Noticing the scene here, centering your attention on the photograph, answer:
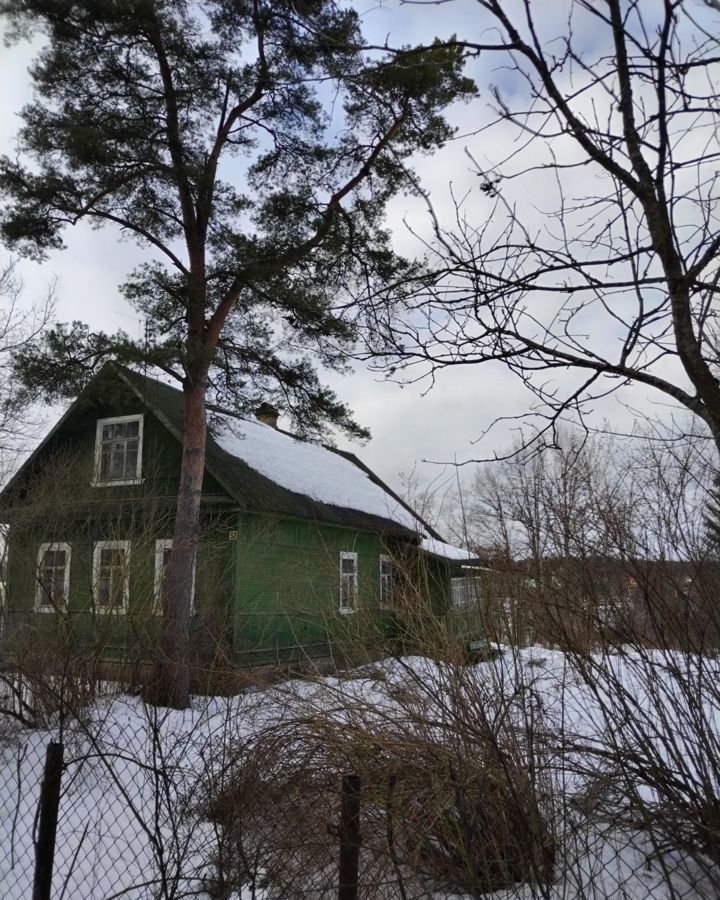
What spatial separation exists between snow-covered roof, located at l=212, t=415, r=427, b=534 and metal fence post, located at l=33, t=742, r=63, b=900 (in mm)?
9277

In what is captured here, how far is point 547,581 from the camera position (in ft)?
9.66

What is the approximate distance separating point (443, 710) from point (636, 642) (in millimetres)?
1005

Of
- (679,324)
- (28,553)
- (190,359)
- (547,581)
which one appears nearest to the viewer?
(679,324)

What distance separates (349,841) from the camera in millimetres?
2691

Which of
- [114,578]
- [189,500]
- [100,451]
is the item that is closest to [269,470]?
[100,451]

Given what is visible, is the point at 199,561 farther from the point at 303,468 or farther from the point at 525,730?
the point at 525,730

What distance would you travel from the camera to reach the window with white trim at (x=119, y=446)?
14492mm

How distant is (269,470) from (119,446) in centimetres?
323

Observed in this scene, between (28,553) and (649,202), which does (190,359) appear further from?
(649,202)

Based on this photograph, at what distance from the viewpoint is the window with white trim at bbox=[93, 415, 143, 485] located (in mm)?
14492

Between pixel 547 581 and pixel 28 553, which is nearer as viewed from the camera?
pixel 547 581

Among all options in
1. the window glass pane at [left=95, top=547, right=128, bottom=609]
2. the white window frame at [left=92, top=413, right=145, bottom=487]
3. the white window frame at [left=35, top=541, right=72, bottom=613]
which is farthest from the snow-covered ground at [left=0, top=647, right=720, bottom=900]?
the white window frame at [left=92, top=413, right=145, bottom=487]

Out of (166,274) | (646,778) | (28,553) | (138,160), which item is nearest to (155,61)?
(138,160)

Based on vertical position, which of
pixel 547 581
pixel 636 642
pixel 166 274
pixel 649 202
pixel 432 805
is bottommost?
pixel 432 805
